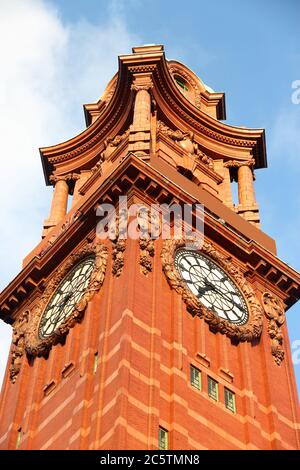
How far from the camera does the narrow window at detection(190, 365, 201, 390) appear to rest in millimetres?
38188

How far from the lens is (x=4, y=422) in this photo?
4156 centimetres

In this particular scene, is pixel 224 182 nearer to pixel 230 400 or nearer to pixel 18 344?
pixel 18 344

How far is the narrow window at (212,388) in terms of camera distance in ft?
126

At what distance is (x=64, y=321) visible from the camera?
137ft

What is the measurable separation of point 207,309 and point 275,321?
367 centimetres

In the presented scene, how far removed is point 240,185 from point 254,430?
19.2m

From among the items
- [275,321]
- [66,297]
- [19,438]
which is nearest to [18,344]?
[66,297]

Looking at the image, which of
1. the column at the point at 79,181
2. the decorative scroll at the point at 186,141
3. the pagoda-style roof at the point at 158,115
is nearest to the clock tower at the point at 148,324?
the pagoda-style roof at the point at 158,115

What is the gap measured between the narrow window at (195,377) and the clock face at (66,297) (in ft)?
18.8

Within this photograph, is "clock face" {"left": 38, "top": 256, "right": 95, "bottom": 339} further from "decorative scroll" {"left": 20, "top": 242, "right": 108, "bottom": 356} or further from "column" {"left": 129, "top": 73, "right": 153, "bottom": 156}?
"column" {"left": 129, "top": 73, "right": 153, "bottom": 156}

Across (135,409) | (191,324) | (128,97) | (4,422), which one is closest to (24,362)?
(4,422)

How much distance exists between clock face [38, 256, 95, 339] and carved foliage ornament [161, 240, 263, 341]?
3228 millimetres
